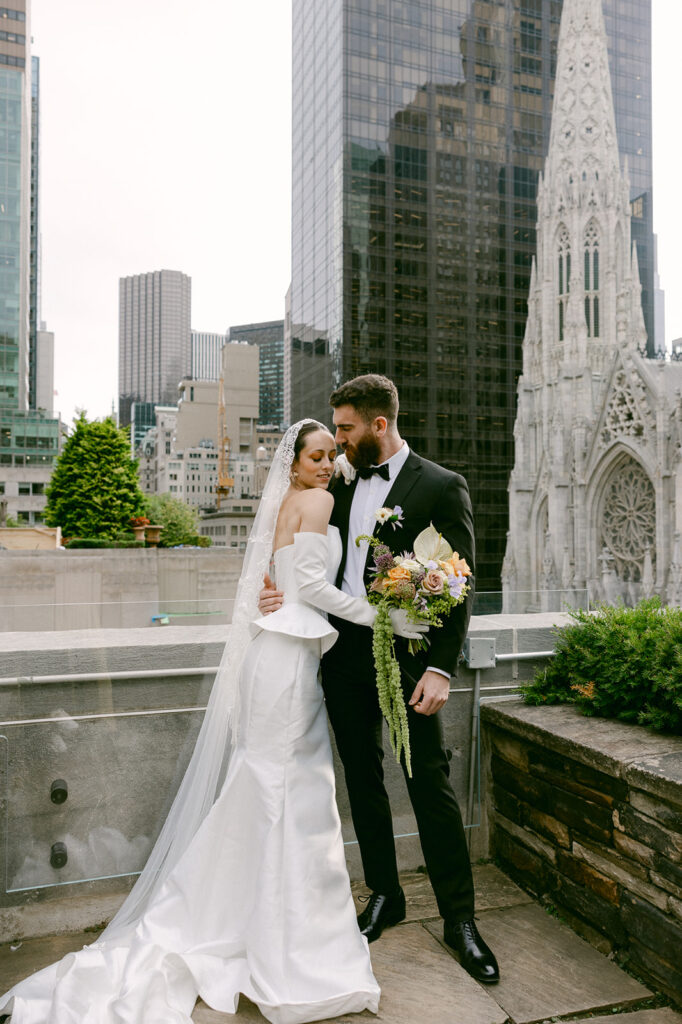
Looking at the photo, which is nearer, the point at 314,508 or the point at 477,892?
the point at 314,508

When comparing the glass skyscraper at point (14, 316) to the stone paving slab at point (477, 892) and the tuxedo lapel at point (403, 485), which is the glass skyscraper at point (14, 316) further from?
the tuxedo lapel at point (403, 485)

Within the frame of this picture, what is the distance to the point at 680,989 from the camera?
2906 mm

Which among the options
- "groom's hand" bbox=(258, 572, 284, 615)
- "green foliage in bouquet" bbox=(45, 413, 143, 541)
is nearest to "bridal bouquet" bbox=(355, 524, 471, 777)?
"groom's hand" bbox=(258, 572, 284, 615)

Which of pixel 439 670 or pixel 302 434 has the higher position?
pixel 302 434

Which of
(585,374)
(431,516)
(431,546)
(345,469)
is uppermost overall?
(585,374)

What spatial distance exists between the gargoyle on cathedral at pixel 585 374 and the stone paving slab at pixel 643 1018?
37860mm

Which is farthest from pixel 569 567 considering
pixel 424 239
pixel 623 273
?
pixel 424 239

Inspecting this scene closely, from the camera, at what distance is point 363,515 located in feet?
12.2

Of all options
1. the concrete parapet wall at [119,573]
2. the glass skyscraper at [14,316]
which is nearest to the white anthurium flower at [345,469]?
the concrete parapet wall at [119,573]

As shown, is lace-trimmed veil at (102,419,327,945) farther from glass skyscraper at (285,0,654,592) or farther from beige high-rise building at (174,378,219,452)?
beige high-rise building at (174,378,219,452)

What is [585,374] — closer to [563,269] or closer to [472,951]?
→ [563,269]

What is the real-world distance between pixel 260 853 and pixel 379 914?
88 cm

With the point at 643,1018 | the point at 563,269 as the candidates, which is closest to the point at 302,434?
the point at 643,1018

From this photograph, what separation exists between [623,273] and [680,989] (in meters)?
46.9
